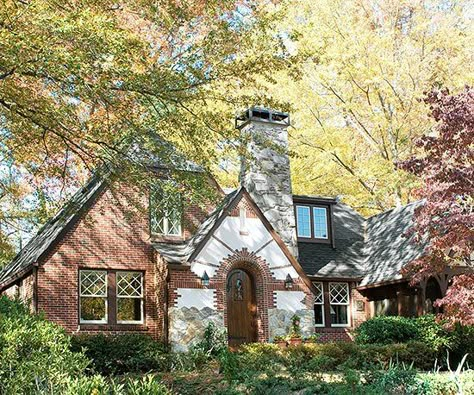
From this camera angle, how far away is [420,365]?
55.5ft

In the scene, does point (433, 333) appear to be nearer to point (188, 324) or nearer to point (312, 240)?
point (312, 240)

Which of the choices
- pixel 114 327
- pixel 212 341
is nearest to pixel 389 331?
pixel 212 341

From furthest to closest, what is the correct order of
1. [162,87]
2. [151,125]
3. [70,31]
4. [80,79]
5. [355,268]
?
[355,268]
[151,125]
[162,87]
[80,79]
[70,31]

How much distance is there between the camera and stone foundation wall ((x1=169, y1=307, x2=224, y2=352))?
684 inches

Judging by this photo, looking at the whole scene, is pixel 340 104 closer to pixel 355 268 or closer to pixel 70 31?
pixel 355 268

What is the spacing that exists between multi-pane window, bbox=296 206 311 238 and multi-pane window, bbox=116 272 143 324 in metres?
5.97

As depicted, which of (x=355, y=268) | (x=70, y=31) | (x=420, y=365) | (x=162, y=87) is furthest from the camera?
(x=355, y=268)

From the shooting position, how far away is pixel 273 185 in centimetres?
2081

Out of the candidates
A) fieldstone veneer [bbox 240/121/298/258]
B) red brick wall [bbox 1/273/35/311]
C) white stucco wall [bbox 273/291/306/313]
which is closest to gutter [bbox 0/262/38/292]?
red brick wall [bbox 1/273/35/311]

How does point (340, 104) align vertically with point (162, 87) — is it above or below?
above

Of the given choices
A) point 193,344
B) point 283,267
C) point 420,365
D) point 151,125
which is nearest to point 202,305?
point 193,344

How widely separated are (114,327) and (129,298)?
3.00 feet

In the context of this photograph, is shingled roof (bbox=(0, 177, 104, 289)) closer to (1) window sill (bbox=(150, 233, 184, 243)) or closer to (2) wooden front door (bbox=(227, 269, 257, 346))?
(1) window sill (bbox=(150, 233, 184, 243))

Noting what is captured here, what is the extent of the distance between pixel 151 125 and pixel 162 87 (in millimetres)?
1077
